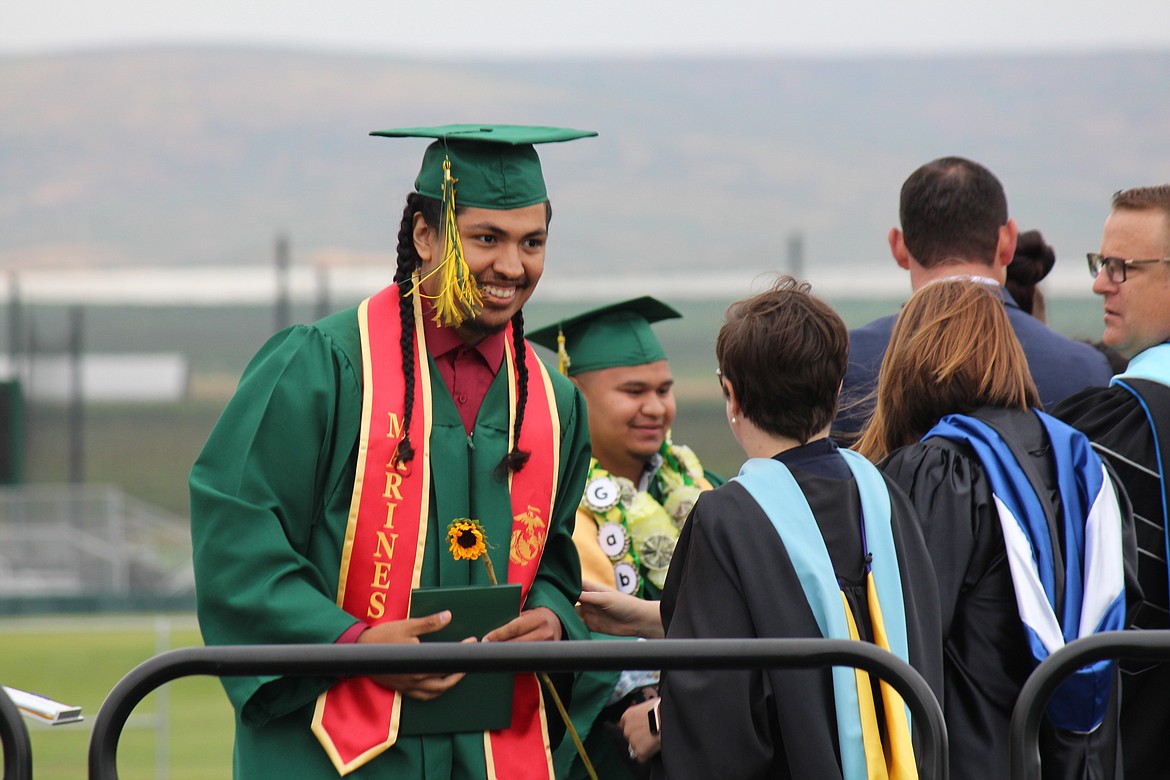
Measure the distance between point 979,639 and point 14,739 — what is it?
66.9 inches

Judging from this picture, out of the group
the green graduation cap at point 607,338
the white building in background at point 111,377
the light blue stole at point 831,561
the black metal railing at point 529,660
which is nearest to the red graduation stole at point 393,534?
the black metal railing at point 529,660

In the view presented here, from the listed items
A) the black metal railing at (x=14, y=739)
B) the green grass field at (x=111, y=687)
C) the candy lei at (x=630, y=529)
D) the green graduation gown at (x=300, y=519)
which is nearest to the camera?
the black metal railing at (x=14, y=739)

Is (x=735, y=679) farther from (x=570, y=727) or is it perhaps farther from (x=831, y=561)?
(x=570, y=727)

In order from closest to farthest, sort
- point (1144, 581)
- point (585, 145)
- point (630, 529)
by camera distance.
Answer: point (1144, 581) → point (630, 529) → point (585, 145)

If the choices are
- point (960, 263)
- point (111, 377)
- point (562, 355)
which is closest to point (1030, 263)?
point (960, 263)

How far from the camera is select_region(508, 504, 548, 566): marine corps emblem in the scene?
2.84 metres

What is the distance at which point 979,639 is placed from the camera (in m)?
2.78

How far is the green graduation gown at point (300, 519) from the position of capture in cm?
258

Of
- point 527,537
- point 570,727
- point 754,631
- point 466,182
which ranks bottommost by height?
point 570,727

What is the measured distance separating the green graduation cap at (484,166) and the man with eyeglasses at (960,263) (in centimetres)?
122

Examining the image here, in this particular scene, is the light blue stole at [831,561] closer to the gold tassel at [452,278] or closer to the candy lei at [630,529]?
the gold tassel at [452,278]

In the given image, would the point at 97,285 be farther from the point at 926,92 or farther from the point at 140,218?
the point at 926,92

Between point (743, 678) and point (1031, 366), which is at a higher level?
point (1031, 366)

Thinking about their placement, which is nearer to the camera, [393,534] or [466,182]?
[393,534]
